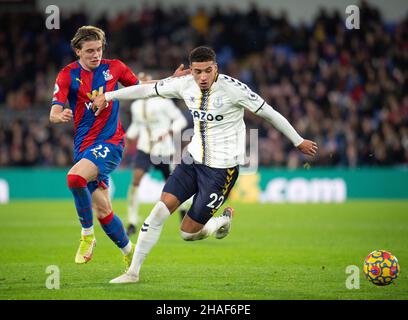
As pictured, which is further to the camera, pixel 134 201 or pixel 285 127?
pixel 134 201

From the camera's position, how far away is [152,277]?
8.56 meters

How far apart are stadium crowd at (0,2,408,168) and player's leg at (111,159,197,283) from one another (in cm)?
1417

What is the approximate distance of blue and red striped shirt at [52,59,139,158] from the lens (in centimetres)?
860

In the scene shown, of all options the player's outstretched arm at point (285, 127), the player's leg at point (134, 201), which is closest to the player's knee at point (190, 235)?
the player's outstretched arm at point (285, 127)

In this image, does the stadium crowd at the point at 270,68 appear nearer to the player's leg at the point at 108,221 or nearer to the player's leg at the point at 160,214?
the player's leg at the point at 108,221

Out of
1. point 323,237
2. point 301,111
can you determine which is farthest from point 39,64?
point 323,237

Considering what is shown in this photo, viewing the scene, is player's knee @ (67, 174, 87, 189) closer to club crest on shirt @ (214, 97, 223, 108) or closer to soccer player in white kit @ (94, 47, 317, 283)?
soccer player in white kit @ (94, 47, 317, 283)

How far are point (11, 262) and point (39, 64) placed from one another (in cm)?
1696

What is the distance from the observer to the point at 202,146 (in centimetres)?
819

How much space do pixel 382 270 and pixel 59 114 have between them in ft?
11.9

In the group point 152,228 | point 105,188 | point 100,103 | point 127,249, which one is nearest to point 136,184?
point 105,188

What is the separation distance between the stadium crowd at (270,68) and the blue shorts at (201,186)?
14031 mm

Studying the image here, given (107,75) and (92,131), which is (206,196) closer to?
(92,131)

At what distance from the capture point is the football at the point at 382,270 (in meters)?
7.83
